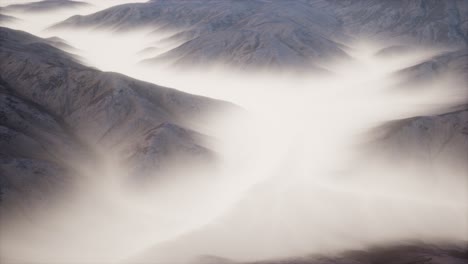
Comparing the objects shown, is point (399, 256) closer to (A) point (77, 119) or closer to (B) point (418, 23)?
(A) point (77, 119)

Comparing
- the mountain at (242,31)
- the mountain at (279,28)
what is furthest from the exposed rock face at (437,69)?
the mountain at (242,31)

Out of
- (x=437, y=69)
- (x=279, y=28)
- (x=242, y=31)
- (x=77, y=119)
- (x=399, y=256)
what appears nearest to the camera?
(x=399, y=256)

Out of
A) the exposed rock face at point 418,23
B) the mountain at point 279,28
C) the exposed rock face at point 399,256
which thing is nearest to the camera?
the exposed rock face at point 399,256

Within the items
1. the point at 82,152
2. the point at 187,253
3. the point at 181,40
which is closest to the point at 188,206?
Answer: the point at 187,253

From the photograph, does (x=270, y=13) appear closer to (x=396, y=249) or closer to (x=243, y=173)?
(x=243, y=173)

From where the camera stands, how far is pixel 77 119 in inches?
2618

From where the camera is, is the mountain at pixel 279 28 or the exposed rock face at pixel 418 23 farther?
the exposed rock face at pixel 418 23

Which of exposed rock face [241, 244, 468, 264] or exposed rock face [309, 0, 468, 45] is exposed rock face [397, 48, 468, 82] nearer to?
exposed rock face [309, 0, 468, 45]

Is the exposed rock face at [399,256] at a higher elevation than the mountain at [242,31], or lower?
lower

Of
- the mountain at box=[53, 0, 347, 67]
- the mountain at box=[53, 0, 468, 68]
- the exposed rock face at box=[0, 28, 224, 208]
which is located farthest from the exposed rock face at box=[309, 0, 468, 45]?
the exposed rock face at box=[0, 28, 224, 208]

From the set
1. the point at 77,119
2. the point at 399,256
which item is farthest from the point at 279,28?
the point at 399,256

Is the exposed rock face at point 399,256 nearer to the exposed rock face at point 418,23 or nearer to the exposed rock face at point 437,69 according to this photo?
the exposed rock face at point 437,69

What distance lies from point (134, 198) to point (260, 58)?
275 feet

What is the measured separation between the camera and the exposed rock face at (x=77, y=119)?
171ft
